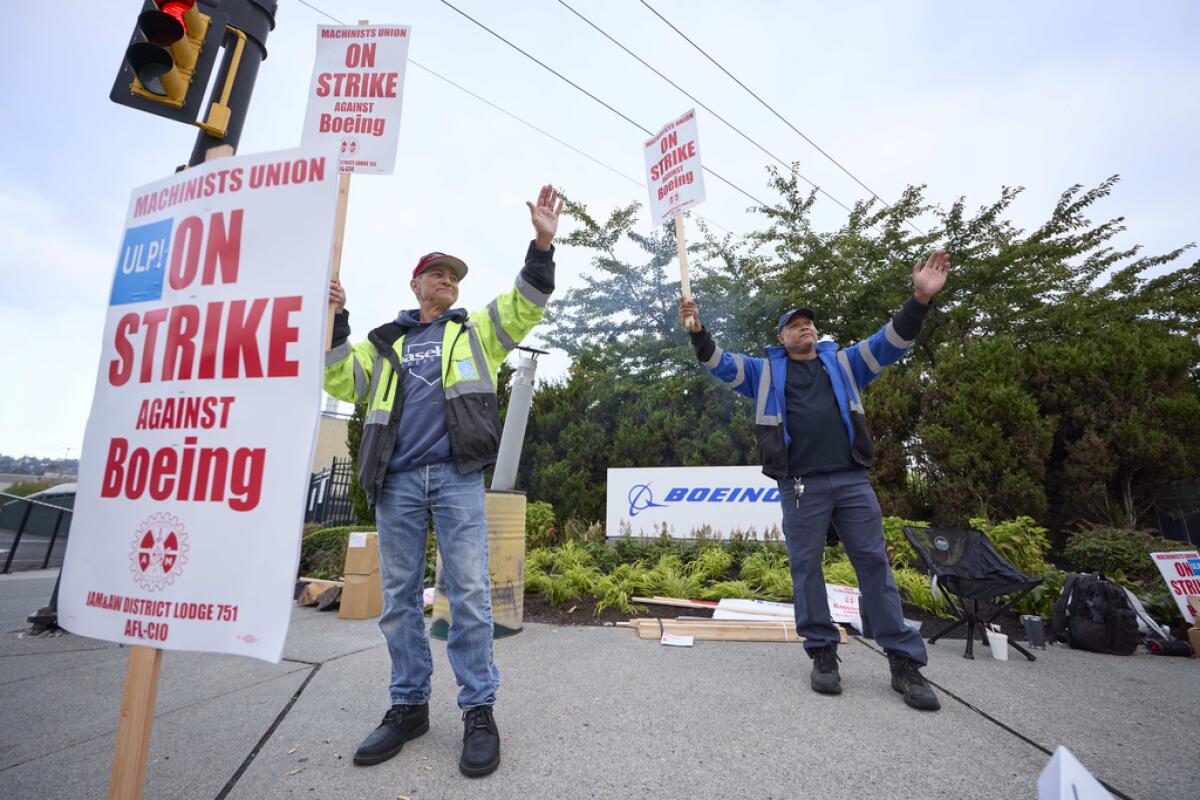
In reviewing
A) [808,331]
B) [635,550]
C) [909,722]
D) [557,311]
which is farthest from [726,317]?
[909,722]

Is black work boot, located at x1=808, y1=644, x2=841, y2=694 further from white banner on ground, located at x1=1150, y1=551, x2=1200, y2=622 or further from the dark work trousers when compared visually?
white banner on ground, located at x1=1150, y1=551, x2=1200, y2=622

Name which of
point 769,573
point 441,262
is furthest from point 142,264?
point 769,573

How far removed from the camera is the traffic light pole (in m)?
2.23

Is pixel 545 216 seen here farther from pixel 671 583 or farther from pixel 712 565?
pixel 712 565

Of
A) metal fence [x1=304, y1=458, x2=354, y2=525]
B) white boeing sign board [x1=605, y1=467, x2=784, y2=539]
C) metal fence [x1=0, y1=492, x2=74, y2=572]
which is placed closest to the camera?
white boeing sign board [x1=605, y1=467, x2=784, y2=539]

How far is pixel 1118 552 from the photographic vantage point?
17.5 feet

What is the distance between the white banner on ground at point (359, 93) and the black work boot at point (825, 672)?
131 inches

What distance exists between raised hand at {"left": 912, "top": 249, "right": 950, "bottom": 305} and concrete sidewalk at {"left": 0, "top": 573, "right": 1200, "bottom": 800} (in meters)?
2.05

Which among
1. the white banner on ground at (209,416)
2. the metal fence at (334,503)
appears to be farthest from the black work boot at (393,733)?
the metal fence at (334,503)

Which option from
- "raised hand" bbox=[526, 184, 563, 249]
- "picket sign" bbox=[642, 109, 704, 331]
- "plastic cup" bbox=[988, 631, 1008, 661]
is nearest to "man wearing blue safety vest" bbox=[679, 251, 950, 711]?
"picket sign" bbox=[642, 109, 704, 331]

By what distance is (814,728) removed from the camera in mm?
2379

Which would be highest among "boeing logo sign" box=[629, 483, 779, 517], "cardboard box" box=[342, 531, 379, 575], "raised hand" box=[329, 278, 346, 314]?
"raised hand" box=[329, 278, 346, 314]

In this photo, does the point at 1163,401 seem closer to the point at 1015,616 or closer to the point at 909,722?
the point at 1015,616

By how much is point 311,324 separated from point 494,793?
1.62 metres
